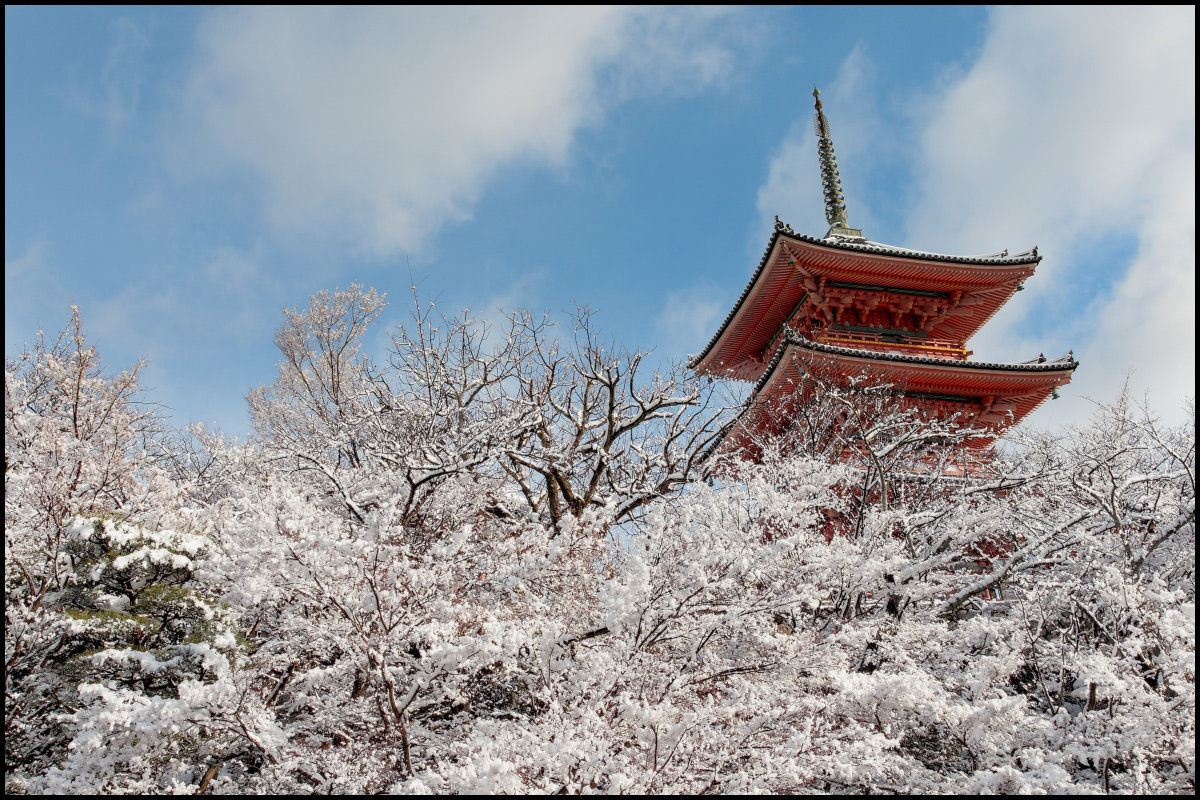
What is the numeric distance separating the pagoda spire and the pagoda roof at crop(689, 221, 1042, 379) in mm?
2793

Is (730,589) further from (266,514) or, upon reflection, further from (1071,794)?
(266,514)

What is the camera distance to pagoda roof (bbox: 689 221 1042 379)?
568 inches

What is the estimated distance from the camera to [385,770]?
453 cm

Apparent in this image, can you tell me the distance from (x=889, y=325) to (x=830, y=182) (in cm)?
644

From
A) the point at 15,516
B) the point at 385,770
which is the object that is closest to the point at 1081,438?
the point at 385,770

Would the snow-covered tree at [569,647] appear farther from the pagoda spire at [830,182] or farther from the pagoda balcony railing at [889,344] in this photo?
the pagoda spire at [830,182]

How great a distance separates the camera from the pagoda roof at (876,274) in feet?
47.4

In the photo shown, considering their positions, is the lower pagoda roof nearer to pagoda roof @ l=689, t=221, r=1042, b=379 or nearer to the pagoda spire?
pagoda roof @ l=689, t=221, r=1042, b=379

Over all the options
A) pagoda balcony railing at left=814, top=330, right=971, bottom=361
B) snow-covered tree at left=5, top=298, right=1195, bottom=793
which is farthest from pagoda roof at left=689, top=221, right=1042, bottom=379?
snow-covered tree at left=5, top=298, right=1195, bottom=793

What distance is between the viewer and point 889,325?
51.0 ft

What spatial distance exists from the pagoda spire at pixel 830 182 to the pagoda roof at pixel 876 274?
2793 mm

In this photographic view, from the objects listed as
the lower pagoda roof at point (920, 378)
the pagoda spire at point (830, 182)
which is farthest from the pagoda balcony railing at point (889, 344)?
the pagoda spire at point (830, 182)

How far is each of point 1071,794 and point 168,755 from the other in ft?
20.6

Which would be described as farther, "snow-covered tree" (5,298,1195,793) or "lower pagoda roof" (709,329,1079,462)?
"lower pagoda roof" (709,329,1079,462)
